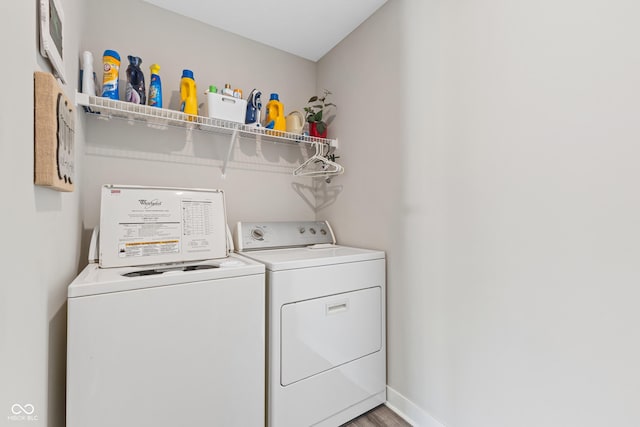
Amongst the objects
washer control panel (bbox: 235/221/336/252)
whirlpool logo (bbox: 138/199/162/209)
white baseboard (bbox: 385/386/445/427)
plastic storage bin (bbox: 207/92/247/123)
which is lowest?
white baseboard (bbox: 385/386/445/427)

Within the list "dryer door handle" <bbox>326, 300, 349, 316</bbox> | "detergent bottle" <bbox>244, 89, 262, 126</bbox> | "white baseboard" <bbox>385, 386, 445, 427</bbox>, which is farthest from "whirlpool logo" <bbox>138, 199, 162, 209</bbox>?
"white baseboard" <bbox>385, 386, 445, 427</bbox>

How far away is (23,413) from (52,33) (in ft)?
3.59

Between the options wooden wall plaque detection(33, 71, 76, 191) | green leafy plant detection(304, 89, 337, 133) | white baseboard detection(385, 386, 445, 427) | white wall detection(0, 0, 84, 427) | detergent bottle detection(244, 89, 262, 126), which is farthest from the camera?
green leafy plant detection(304, 89, 337, 133)

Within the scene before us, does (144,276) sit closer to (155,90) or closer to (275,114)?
(155,90)

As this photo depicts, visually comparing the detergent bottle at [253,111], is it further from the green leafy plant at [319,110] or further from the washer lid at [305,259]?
the washer lid at [305,259]

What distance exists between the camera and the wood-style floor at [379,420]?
5.08 ft

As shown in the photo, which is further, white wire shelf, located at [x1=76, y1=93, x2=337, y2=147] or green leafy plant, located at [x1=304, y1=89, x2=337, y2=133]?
green leafy plant, located at [x1=304, y1=89, x2=337, y2=133]

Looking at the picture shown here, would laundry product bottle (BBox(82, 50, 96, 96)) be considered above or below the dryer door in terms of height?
above

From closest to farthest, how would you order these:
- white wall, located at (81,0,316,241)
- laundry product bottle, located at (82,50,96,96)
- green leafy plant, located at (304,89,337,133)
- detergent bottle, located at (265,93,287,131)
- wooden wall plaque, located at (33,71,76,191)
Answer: wooden wall plaque, located at (33,71,76,191)
laundry product bottle, located at (82,50,96,96)
white wall, located at (81,0,316,241)
detergent bottle, located at (265,93,287,131)
green leafy plant, located at (304,89,337,133)

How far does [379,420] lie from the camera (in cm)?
158

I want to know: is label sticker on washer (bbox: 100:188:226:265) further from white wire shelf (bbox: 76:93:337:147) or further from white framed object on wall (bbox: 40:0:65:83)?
white framed object on wall (bbox: 40:0:65:83)

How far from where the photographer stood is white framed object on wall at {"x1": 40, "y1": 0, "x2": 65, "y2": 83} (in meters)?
0.79

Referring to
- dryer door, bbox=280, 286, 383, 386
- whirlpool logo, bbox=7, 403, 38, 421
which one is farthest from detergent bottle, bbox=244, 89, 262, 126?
whirlpool logo, bbox=7, 403, 38, 421

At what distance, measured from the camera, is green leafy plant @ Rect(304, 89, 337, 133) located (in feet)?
7.04
